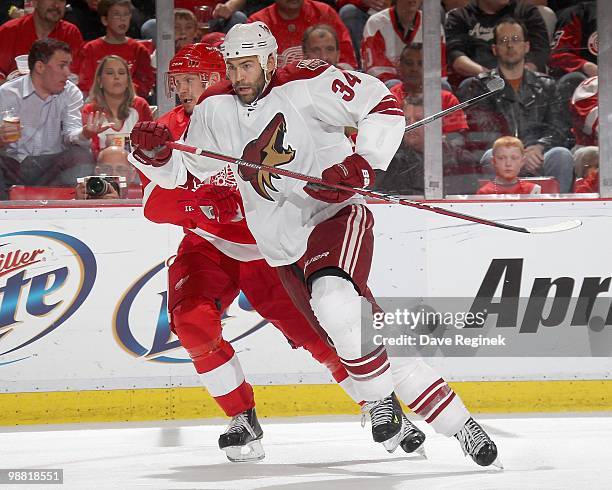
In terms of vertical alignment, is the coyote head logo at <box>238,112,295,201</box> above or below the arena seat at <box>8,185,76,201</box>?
above

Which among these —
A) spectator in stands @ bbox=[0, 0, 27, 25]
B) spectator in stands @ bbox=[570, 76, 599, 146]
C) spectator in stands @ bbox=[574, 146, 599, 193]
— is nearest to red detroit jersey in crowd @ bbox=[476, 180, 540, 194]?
spectator in stands @ bbox=[574, 146, 599, 193]

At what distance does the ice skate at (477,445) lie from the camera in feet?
10.4

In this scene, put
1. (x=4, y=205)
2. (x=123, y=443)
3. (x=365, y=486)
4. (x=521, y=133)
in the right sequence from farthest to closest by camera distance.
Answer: (x=521, y=133), (x=4, y=205), (x=123, y=443), (x=365, y=486)

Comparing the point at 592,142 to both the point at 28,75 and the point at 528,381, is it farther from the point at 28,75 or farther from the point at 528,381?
the point at 28,75

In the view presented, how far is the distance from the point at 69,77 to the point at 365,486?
226cm

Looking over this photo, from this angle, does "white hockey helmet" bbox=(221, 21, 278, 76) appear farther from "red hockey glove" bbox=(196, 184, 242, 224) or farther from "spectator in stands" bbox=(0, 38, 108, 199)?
"spectator in stands" bbox=(0, 38, 108, 199)

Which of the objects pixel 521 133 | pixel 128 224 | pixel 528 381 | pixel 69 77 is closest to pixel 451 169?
pixel 521 133

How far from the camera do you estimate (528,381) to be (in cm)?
445

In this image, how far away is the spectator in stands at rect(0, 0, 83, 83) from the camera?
455 centimetres

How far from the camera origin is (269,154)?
132 inches

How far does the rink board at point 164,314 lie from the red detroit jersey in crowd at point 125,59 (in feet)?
1.71

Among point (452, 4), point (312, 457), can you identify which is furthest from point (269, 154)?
point (452, 4)

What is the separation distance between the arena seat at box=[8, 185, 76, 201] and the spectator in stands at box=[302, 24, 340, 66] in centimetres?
108

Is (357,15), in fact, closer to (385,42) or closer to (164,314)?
(385,42)
